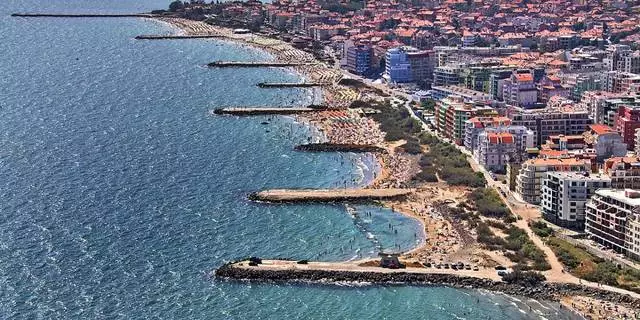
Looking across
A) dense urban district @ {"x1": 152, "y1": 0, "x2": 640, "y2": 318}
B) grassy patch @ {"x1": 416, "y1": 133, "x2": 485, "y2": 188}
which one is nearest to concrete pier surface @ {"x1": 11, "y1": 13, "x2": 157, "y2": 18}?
dense urban district @ {"x1": 152, "y1": 0, "x2": 640, "y2": 318}

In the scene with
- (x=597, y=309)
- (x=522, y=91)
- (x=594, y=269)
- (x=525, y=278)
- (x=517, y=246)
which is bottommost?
(x=597, y=309)

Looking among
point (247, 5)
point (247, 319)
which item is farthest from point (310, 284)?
point (247, 5)

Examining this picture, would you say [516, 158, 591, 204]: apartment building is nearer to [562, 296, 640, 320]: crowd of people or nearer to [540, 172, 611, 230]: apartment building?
[540, 172, 611, 230]: apartment building

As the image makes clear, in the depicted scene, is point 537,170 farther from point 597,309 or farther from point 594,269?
point 597,309

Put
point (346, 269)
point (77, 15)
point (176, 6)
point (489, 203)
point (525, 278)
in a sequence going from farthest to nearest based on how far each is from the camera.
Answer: point (176, 6)
point (77, 15)
point (489, 203)
point (346, 269)
point (525, 278)

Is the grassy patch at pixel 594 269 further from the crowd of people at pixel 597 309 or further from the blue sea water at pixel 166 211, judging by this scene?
the blue sea water at pixel 166 211

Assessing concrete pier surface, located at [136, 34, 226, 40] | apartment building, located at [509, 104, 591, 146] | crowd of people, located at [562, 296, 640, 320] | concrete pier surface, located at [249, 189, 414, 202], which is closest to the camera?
crowd of people, located at [562, 296, 640, 320]

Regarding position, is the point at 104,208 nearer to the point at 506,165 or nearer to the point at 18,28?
the point at 506,165

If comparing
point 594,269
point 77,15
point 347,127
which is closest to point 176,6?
point 77,15
